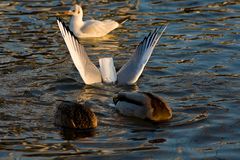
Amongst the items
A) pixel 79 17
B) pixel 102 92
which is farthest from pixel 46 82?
pixel 79 17

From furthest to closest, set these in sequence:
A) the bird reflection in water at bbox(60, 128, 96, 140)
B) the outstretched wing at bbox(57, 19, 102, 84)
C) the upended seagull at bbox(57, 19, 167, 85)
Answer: the upended seagull at bbox(57, 19, 167, 85) < the outstretched wing at bbox(57, 19, 102, 84) < the bird reflection in water at bbox(60, 128, 96, 140)

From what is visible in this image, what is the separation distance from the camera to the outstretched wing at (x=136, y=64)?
12086 millimetres

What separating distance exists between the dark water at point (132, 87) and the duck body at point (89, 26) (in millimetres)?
184

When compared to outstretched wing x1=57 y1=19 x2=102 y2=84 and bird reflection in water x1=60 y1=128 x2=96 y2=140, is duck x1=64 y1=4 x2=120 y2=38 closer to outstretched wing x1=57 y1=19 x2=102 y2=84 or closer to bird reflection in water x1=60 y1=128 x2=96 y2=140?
Answer: outstretched wing x1=57 y1=19 x2=102 y2=84

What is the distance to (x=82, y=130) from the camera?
9430mm

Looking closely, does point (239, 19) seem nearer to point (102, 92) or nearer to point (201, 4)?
point (201, 4)

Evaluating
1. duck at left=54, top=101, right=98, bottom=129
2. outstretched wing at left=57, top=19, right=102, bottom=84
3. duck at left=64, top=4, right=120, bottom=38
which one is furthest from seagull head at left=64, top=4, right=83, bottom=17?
duck at left=54, top=101, right=98, bottom=129

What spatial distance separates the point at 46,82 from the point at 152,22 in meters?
5.22

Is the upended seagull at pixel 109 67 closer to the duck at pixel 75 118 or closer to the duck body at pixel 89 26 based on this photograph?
the duck at pixel 75 118

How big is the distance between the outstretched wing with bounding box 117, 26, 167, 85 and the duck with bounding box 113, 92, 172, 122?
1.97 meters

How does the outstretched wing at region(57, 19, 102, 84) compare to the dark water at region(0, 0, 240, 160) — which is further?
the outstretched wing at region(57, 19, 102, 84)

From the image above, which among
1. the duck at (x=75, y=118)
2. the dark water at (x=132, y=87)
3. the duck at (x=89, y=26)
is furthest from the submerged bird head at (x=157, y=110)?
the duck at (x=89, y=26)

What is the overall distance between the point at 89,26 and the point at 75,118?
21.6 feet

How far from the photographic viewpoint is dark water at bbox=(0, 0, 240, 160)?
8742 mm
